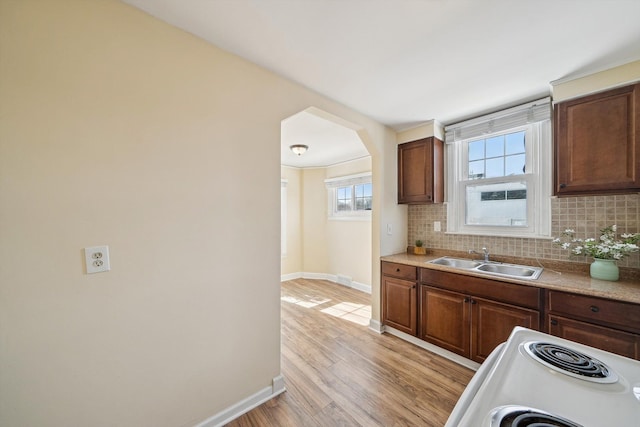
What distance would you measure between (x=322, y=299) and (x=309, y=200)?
6.99 feet

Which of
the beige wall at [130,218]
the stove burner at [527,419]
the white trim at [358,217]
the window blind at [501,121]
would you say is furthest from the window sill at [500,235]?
the stove burner at [527,419]

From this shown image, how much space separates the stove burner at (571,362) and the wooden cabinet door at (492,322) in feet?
3.99

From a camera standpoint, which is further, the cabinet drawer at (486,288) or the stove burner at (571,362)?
the cabinet drawer at (486,288)

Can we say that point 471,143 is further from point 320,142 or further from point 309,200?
point 309,200

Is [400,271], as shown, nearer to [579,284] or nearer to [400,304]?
[400,304]

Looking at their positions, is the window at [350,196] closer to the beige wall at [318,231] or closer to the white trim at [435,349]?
the beige wall at [318,231]

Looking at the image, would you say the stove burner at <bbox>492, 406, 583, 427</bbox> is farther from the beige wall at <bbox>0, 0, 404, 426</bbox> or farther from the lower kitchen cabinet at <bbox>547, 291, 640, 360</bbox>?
the lower kitchen cabinet at <bbox>547, 291, 640, 360</bbox>

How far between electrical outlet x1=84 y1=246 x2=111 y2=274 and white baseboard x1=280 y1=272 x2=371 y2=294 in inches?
138

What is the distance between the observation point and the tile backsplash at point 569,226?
1.86 meters

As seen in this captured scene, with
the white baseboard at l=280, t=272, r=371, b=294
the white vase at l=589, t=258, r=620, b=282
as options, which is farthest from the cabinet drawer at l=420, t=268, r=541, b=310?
the white baseboard at l=280, t=272, r=371, b=294

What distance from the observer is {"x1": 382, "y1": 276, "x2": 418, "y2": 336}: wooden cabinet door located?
2.52m

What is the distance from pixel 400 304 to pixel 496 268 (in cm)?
101

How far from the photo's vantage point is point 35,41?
3.40 feet

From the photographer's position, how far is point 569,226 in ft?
6.91
